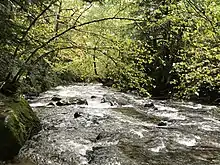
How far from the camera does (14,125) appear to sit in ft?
21.6

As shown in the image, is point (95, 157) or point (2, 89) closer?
point (95, 157)

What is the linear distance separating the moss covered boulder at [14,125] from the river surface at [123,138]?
0.23 m

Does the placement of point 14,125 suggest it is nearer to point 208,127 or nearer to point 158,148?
point 158,148

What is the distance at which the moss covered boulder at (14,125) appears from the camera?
20.2ft

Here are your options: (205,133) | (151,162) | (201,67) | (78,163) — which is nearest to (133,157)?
(151,162)

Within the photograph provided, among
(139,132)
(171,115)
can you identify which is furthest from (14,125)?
(171,115)

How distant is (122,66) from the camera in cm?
778

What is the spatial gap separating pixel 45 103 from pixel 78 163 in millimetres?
7613

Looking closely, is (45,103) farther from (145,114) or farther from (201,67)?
(201,67)

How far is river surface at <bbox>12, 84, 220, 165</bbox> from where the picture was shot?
648 centimetres

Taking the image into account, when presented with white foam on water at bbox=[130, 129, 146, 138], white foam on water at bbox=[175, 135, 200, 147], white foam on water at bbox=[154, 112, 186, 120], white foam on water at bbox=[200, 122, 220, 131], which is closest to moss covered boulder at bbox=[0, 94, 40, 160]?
white foam on water at bbox=[130, 129, 146, 138]

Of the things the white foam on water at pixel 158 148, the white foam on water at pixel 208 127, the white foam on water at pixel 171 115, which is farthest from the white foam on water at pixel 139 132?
the white foam on water at pixel 171 115

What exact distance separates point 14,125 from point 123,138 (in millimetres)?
2701

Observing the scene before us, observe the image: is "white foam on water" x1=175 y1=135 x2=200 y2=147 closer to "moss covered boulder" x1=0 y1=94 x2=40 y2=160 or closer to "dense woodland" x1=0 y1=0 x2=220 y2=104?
"dense woodland" x1=0 y1=0 x2=220 y2=104
